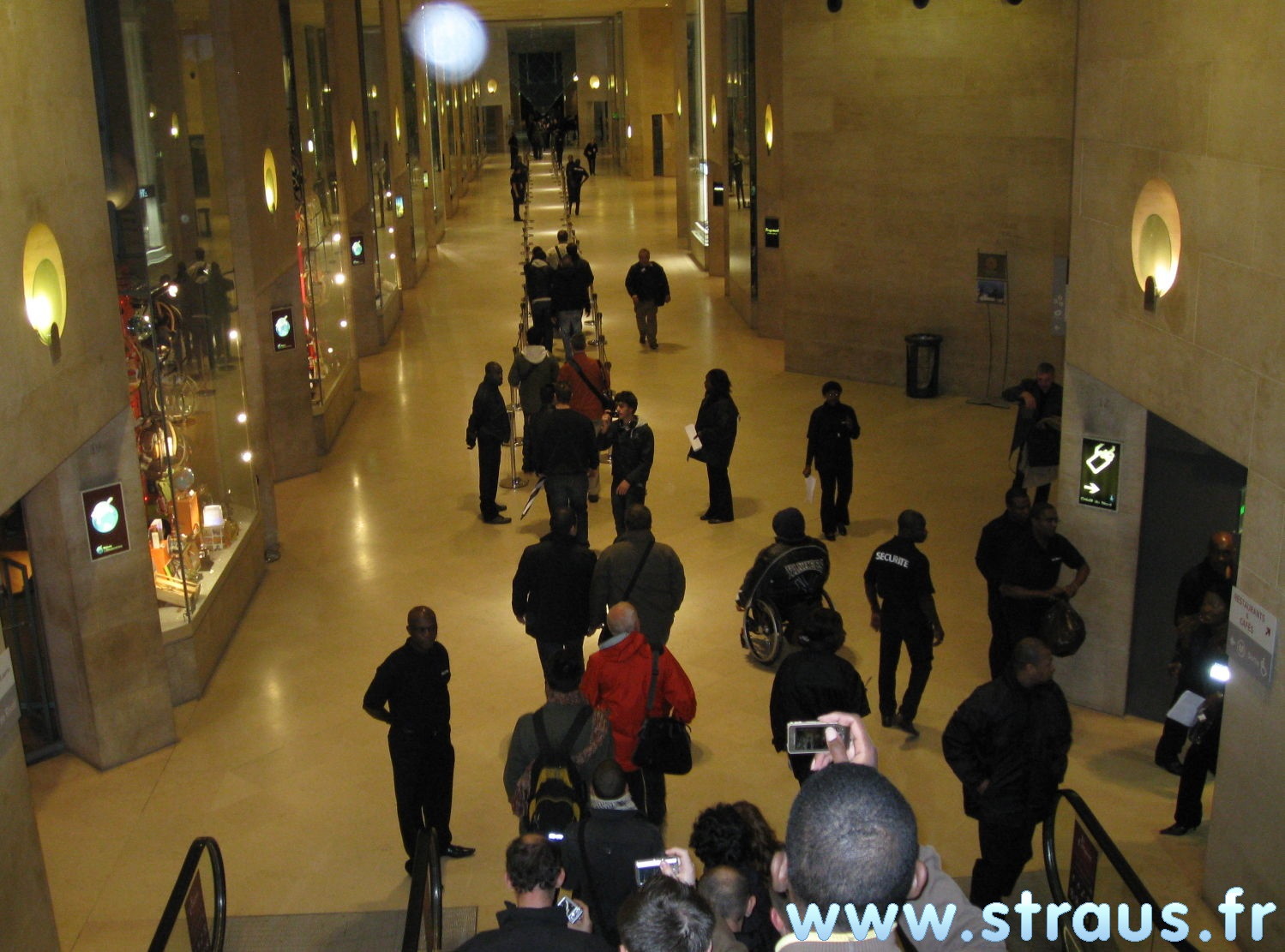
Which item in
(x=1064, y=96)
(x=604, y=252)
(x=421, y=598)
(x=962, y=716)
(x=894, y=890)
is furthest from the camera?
(x=604, y=252)

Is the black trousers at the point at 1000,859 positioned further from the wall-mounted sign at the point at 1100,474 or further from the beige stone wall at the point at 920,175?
the beige stone wall at the point at 920,175

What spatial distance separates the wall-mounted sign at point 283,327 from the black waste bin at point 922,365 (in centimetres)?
722

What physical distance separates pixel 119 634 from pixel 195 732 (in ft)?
3.11

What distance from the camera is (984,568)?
8.78 metres

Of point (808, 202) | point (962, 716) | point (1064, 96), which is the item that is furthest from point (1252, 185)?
point (808, 202)

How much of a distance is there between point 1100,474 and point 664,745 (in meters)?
3.38

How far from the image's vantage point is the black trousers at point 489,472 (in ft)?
41.1

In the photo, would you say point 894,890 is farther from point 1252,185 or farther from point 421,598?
point 421,598

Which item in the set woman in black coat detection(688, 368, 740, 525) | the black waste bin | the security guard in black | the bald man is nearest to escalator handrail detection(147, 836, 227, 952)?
the bald man

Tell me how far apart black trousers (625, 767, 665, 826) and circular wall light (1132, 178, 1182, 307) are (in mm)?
3611

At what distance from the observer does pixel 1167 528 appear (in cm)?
839

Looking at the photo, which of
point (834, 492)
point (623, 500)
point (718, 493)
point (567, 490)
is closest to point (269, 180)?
point (567, 490)

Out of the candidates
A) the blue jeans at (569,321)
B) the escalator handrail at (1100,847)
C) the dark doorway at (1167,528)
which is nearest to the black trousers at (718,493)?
the dark doorway at (1167,528)

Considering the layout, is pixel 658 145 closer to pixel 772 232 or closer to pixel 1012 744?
pixel 772 232
